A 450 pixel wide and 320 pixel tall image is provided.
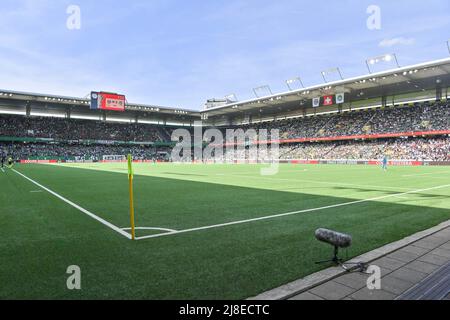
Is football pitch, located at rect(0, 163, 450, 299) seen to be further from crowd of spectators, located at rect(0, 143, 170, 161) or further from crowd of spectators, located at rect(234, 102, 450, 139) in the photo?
crowd of spectators, located at rect(0, 143, 170, 161)

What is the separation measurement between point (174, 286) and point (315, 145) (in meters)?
65.8

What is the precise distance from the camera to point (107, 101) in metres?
67.4

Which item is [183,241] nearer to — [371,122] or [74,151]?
[371,122]

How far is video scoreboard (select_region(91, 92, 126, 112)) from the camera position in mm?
66188

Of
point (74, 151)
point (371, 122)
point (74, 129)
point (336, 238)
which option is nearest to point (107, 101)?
point (74, 129)

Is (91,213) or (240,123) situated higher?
(240,123)

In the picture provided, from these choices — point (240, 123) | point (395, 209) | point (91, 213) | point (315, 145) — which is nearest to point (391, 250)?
point (395, 209)

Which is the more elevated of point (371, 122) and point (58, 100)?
point (58, 100)

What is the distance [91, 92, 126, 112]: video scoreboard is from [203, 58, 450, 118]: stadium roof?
23037 millimetres

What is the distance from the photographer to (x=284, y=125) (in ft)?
248

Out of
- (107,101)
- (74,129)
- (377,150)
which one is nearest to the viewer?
(377,150)

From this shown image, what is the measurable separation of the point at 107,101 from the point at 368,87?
175 feet
